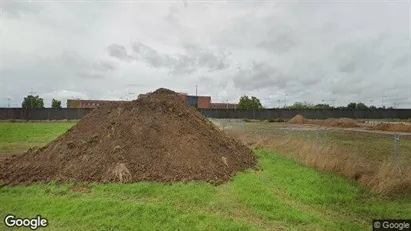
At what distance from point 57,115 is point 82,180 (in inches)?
2267

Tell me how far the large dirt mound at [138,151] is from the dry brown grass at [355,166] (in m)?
2.24

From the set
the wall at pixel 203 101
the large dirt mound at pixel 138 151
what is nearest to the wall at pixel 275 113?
the wall at pixel 203 101

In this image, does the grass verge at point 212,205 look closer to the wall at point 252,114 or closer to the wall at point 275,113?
the wall at point 252,114

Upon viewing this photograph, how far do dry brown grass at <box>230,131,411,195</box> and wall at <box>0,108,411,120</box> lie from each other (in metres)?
54.6

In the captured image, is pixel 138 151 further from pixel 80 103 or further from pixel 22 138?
pixel 80 103

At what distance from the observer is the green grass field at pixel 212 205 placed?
7498 mm

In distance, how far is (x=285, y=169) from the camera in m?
13.0

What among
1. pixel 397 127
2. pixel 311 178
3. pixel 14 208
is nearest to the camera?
pixel 14 208

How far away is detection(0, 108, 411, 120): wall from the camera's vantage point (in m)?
63.2

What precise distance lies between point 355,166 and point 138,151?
Result: 7.31 metres

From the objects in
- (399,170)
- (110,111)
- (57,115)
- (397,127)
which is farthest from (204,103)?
(399,170)

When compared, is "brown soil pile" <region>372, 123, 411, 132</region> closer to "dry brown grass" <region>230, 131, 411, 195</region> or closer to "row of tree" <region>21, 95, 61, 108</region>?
"dry brown grass" <region>230, 131, 411, 195</region>

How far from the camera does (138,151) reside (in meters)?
12.4

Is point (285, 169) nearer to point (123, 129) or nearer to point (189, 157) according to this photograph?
point (189, 157)
